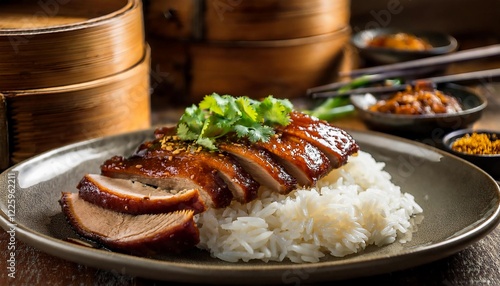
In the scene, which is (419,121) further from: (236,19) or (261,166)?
(261,166)

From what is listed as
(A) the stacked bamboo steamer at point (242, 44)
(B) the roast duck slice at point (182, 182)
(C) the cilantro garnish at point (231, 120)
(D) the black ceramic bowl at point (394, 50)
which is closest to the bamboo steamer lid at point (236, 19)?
(A) the stacked bamboo steamer at point (242, 44)

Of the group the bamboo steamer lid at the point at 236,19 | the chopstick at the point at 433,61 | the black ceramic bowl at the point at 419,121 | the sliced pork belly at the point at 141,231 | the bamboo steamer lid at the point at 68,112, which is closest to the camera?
the sliced pork belly at the point at 141,231

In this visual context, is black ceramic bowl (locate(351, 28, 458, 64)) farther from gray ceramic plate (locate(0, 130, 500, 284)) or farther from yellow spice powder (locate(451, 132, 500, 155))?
gray ceramic plate (locate(0, 130, 500, 284))

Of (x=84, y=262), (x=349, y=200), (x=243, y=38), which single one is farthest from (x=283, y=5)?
(x=84, y=262)

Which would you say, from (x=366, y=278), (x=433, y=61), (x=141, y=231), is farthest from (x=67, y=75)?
(x=433, y=61)

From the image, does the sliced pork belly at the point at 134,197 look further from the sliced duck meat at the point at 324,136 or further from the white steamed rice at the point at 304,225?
the sliced duck meat at the point at 324,136

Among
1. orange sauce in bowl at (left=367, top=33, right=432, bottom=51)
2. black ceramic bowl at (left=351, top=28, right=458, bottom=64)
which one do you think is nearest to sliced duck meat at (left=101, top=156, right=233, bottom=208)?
black ceramic bowl at (left=351, top=28, right=458, bottom=64)

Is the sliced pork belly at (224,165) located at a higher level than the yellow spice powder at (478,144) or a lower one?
higher
